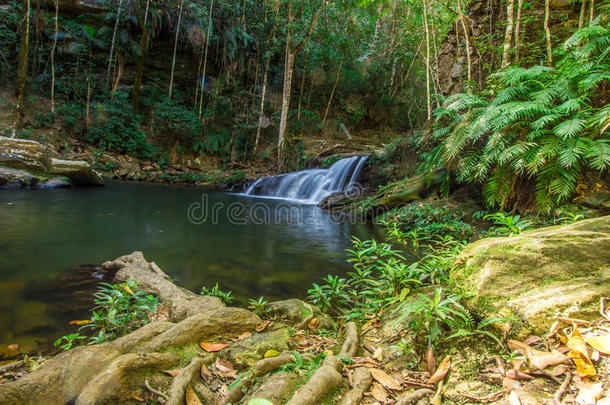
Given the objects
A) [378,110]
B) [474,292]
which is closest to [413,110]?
[378,110]

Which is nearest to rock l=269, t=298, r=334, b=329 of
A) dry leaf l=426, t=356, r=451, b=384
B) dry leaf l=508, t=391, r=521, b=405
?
dry leaf l=426, t=356, r=451, b=384

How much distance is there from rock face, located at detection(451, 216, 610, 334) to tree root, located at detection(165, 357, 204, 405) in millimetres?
1502

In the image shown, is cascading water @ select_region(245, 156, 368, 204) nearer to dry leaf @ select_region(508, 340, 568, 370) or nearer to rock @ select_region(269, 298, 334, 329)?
rock @ select_region(269, 298, 334, 329)

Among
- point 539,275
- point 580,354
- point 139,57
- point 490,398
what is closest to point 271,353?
point 490,398

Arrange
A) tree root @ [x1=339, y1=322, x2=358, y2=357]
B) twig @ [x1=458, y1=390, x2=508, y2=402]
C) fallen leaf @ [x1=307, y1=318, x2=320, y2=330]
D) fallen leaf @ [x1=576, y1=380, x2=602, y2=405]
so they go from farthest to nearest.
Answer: fallen leaf @ [x1=307, y1=318, x2=320, y2=330] → tree root @ [x1=339, y1=322, x2=358, y2=357] → twig @ [x1=458, y1=390, x2=508, y2=402] → fallen leaf @ [x1=576, y1=380, x2=602, y2=405]

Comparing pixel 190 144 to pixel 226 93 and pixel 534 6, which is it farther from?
pixel 534 6

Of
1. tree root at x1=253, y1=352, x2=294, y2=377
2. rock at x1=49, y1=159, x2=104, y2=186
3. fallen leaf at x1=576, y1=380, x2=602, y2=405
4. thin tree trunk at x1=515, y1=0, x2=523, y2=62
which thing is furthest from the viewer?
rock at x1=49, y1=159, x2=104, y2=186

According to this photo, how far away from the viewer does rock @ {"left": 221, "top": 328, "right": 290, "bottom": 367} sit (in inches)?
63.5

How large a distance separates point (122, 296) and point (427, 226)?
4887mm

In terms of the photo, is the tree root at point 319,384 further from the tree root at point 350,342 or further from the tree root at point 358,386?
the tree root at point 350,342

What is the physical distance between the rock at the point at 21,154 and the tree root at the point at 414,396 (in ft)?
40.9

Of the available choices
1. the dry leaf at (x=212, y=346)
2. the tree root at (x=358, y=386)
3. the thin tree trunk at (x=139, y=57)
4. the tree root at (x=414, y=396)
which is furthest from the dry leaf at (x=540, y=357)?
the thin tree trunk at (x=139, y=57)

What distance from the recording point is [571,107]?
3812 mm

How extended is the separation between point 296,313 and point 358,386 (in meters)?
1.05
